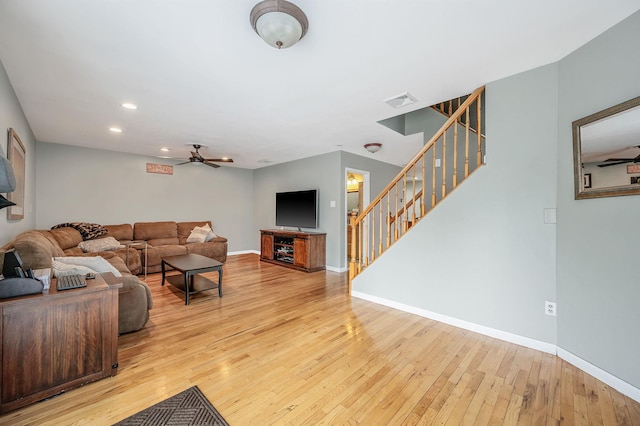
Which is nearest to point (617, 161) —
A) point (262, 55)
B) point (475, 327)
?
point (475, 327)

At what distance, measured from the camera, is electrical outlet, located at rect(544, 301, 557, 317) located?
2197 mm

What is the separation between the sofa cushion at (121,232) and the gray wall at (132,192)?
0.80 feet

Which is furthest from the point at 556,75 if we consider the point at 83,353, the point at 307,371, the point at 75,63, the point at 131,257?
the point at 131,257

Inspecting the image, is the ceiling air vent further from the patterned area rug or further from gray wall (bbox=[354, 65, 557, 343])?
the patterned area rug

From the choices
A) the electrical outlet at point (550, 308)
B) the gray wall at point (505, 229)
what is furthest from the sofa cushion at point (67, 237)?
the electrical outlet at point (550, 308)

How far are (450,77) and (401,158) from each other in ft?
11.9

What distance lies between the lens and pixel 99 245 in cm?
442

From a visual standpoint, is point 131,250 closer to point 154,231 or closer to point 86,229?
point 86,229

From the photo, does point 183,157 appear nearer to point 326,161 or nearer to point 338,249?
point 326,161

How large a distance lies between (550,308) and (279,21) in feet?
9.95

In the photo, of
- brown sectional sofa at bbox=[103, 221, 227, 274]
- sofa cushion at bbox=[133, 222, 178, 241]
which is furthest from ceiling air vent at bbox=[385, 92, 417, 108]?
sofa cushion at bbox=[133, 222, 178, 241]

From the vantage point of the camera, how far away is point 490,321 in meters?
2.52

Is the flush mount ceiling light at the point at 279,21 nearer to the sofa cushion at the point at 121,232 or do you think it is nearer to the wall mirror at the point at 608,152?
the wall mirror at the point at 608,152

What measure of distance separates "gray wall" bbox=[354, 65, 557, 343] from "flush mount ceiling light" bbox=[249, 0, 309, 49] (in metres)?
2.03
